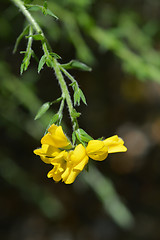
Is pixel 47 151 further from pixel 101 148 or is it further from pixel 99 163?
pixel 99 163

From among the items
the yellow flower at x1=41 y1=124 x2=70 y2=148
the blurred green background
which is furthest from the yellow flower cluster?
the blurred green background

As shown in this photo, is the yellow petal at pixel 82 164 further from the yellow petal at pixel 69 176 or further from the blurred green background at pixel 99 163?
the blurred green background at pixel 99 163

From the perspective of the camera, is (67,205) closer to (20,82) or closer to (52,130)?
(20,82)

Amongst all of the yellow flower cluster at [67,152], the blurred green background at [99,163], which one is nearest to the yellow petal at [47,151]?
the yellow flower cluster at [67,152]

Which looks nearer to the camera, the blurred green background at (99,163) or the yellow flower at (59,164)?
the yellow flower at (59,164)

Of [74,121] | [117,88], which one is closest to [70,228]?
[117,88]

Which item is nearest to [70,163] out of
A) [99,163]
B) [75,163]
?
[75,163]

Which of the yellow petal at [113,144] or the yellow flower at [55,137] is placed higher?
the yellow flower at [55,137]

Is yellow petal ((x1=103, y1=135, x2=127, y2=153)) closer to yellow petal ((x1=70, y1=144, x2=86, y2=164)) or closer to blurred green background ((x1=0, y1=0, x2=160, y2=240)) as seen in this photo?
yellow petal ((x1=70, y1=144, x2=86, y2=164))
